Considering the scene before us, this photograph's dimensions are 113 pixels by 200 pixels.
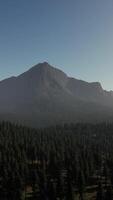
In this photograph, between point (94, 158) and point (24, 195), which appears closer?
point (24, 195)

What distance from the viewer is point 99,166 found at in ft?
529

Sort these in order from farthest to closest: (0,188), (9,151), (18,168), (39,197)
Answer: (9,151), (18,168), (0,188), (39,197)

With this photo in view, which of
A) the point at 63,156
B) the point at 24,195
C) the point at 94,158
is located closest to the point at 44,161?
the point at 63,156

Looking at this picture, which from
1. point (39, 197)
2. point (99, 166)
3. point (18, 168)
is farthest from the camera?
point (99, 166)

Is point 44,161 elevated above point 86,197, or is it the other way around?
point 44,161

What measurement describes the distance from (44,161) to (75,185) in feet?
111

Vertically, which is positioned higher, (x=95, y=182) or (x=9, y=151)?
(x=9, y=151)

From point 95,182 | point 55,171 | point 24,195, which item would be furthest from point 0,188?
point 95,182

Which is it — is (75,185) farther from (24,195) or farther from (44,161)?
(44,161)

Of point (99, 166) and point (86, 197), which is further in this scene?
point (99, 166)

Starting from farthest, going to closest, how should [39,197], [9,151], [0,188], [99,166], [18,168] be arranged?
A: [9,151] → [99,166] → [18,168] → [0,188] → [39,197]

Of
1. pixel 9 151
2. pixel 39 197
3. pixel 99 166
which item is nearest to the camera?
pixel 39 197

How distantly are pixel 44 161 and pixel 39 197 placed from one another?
45.9 meters

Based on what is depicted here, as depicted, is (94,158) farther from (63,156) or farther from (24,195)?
(24,195)
